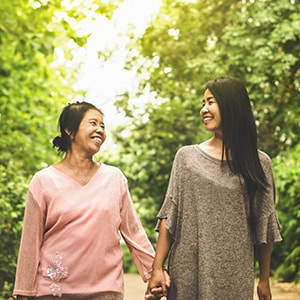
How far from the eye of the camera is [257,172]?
165 inches

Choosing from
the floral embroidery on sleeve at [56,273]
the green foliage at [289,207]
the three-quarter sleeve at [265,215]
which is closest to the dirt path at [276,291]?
the green foliage at [289,207]

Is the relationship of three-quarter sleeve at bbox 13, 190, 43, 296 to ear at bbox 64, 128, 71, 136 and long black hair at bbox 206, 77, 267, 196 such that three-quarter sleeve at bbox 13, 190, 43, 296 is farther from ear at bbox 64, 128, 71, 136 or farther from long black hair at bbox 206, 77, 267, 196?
long black hair at bbox 206, 77, 267, 196

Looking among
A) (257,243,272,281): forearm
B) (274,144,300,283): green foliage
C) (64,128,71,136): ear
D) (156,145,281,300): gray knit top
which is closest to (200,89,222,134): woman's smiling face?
(156,145,281,300): gray knit top

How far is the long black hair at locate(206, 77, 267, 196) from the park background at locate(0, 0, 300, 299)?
5897 millimetres

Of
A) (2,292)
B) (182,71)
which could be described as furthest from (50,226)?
(182,71)

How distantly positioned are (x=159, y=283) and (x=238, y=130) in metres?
0.96

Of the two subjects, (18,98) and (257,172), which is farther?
(18,98)

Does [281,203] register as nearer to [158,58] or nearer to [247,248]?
[158,58]

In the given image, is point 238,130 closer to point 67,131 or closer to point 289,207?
point 67,131

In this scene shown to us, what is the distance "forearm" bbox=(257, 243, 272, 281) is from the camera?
4.29 m

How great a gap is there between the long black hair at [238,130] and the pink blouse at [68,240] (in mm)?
722

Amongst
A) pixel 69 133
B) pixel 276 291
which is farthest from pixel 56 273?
pixel 276 291

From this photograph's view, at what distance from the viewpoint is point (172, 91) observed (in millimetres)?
15328

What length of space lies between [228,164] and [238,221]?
32 cm
